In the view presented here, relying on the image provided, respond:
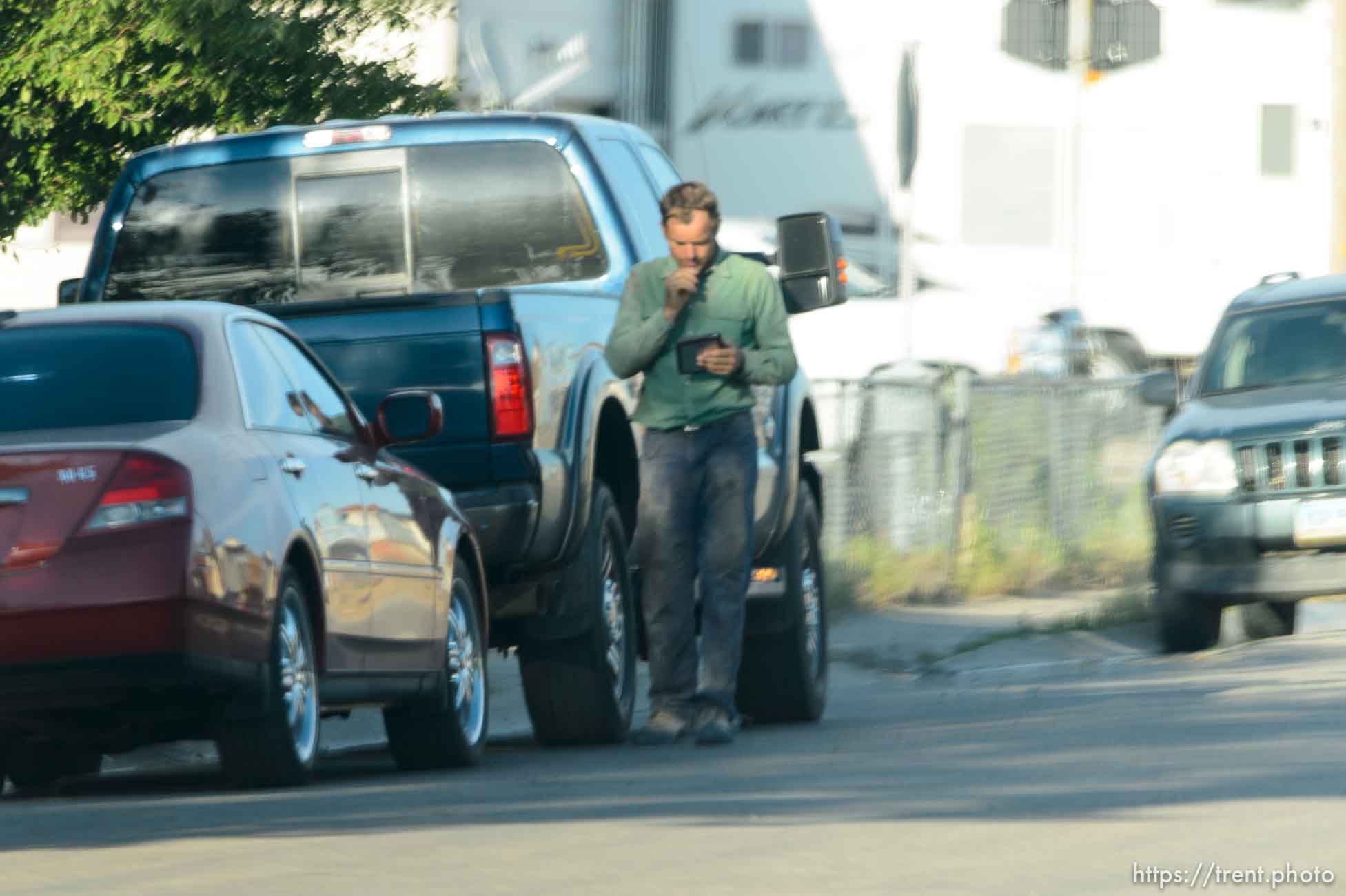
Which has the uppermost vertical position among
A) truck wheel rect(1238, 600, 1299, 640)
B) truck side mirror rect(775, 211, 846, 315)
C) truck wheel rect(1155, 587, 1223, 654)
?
truck side mirror rect(775, 211, 846, 315)

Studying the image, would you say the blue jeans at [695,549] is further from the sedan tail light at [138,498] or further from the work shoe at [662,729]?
the sedan tail light at [138,498]

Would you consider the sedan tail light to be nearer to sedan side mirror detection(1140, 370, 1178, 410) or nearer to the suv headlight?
the suv headlight

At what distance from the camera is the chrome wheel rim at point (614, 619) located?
9.86 m

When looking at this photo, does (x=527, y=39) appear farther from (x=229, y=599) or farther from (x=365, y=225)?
(x=229, y=599)

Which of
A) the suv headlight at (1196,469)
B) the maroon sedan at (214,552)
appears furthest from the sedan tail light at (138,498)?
Result: the suv headlight at (1196,469)

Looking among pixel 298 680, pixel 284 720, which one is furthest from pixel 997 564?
pixel 284 720

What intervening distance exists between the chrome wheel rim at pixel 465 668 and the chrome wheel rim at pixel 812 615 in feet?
6.63

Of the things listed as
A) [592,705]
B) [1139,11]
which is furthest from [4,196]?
[1139,11]

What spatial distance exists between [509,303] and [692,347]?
2.56 feet

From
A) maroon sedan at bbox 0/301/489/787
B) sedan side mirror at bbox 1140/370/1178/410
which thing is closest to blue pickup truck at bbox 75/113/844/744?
maroon sedan at bbox 0/301/489/787

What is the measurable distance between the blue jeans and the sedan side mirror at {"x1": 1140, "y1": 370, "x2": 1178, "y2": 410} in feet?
15.8

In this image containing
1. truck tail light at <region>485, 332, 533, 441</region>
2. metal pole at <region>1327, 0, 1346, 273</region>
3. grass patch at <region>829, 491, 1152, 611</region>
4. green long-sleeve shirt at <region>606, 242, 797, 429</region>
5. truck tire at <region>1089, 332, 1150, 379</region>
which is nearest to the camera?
truck tail light at <region>485, 332, 533, 441</region>

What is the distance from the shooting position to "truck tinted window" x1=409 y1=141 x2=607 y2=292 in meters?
10.4

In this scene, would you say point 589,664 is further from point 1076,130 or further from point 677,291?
point 1076,130
